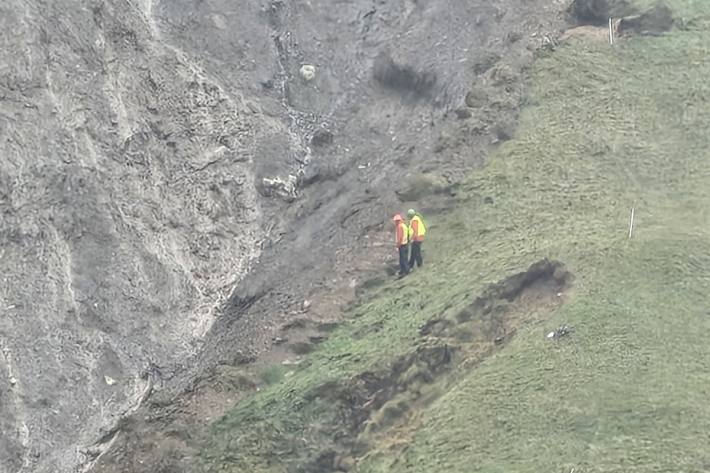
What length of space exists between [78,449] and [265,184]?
7.38 m

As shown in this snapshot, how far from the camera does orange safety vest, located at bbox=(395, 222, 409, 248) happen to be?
71.9 feet

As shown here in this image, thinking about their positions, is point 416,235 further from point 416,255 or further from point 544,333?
point 544,333

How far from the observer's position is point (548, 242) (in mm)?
21734

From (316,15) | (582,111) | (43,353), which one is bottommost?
(43,353)

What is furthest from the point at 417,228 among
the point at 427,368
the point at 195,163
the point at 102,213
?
the point at 102,213

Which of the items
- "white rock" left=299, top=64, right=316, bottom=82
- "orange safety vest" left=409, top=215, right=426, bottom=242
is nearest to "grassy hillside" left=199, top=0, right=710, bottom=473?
"orange safety vest" left=409, top=215, right=426, bottom=242

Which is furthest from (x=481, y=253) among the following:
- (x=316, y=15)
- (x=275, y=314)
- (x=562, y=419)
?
(x=316, y=15)

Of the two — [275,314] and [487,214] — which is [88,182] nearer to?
[275,314]

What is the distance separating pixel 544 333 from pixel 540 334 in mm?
66

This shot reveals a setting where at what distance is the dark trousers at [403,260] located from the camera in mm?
22188

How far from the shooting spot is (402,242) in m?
22.0

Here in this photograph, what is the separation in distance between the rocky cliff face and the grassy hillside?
60.0 inches

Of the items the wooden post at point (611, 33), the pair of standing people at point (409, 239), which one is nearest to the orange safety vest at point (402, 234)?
the pair of standing people at point (409, 239)

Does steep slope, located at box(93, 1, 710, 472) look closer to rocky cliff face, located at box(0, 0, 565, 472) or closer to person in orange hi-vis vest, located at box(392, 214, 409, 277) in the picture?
person in orange hi-vis vest, located at box(392, 214, 409, 277)
